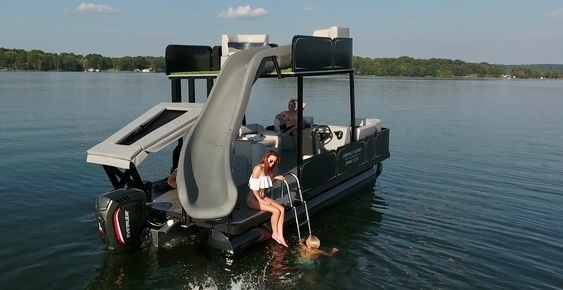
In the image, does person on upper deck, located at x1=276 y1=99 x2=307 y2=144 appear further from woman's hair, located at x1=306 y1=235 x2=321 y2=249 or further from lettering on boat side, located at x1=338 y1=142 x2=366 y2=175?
woman's hair, located at x1=306 y1=235 x2=321 y2=249

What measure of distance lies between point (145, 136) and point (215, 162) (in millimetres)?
1199

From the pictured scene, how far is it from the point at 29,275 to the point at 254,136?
4.58 meters

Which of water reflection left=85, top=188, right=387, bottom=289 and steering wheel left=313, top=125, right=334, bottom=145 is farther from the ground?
steering wheel left=313, top=125, right=334, bottom=145

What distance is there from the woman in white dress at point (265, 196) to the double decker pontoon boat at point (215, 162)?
143 millimetres

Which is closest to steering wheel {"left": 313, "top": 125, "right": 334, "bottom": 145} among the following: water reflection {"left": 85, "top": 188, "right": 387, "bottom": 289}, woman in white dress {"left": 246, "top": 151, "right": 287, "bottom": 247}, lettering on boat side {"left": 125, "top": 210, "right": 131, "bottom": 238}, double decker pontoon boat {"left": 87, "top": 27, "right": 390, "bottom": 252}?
double decker pontoon boat {"left": 87, "top": 27, "right": 390, "bottom": 252}

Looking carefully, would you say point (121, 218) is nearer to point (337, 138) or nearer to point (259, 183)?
point (259, 183)

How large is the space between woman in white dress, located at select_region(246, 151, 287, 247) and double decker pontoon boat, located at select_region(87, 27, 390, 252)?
5.6 inches

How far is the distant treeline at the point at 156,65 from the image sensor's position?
408 ft

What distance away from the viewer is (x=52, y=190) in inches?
424

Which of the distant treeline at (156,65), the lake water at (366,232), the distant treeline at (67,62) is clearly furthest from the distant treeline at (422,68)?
the lake water at (366,232)

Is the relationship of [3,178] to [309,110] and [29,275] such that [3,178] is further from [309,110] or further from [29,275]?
[309,110]

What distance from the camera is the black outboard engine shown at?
21.7 ft

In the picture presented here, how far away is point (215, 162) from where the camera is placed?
717 cm

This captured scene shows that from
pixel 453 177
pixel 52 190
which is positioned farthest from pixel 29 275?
pixel 453 177
